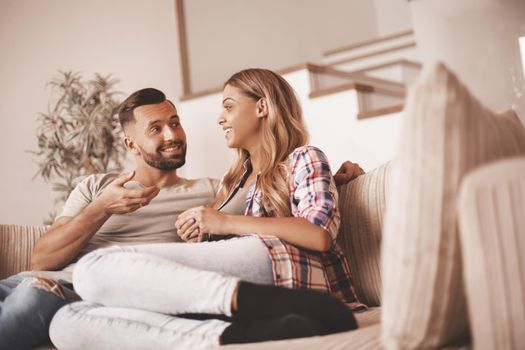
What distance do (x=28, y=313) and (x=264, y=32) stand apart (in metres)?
3.00

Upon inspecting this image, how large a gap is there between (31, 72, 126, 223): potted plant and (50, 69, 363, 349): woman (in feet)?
4.76

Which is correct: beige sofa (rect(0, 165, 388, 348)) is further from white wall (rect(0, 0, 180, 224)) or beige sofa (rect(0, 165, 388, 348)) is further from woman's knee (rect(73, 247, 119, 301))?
white wall (rect(0, 0, 180, 224))

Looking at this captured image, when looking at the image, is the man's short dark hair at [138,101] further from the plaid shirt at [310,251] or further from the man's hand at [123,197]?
the plaid shirt at [310,251]

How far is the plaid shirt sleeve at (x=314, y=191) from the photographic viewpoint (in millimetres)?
1417

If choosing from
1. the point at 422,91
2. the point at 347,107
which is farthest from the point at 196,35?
the point at 422,91

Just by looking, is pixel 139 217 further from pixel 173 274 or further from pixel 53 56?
pixel 53 56

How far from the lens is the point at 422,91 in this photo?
0.79 meters

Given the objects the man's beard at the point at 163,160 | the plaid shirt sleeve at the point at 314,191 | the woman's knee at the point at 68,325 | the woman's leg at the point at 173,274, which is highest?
the man's beard at the point at 163,160

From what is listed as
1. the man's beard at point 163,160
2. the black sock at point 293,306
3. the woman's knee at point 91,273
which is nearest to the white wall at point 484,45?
the man's beard at point 163,160

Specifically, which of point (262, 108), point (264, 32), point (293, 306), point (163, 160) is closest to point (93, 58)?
point (264, 32)

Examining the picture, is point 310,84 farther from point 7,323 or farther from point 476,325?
point 476,325

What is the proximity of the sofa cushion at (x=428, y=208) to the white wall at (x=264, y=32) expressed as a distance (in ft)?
→ 9.80

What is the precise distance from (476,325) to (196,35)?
10.6 ft

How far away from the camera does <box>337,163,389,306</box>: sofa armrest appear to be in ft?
5.30
